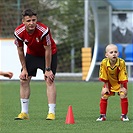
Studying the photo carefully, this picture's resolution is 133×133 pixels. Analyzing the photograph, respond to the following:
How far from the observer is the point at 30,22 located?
9992 mm

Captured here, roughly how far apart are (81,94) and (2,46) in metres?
8.37

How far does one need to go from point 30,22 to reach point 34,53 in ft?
2.21

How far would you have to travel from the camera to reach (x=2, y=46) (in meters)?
24.2

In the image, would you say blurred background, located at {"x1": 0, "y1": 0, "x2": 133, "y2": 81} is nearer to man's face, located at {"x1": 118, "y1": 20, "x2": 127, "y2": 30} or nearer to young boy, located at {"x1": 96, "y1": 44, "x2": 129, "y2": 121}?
man's face, located at {"x1": 118, "y1": 20, "x2": 127, "y2": 30}

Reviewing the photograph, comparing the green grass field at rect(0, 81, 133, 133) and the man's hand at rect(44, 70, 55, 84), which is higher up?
the man's hand at rect(44, 70, 55, 84)

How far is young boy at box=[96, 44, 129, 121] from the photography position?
10000 millimetres

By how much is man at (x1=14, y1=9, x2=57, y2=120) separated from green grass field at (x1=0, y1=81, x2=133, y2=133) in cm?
36

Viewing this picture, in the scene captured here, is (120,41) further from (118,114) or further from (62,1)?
(118,114)

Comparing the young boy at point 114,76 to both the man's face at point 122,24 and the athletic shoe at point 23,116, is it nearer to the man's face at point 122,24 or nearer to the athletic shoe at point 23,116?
the athletic shoe at point 23,116

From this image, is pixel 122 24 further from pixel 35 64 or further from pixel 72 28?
pixel 35 64

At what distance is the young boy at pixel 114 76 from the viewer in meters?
10.0

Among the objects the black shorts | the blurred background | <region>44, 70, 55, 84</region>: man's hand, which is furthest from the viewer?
the blurred background

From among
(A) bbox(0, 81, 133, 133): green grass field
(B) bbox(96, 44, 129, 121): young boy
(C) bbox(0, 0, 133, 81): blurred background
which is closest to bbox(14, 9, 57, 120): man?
(A) bbox(0, 81, 133, 133): green grass field

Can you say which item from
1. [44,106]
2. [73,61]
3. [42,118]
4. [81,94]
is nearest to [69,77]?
[73,61]
